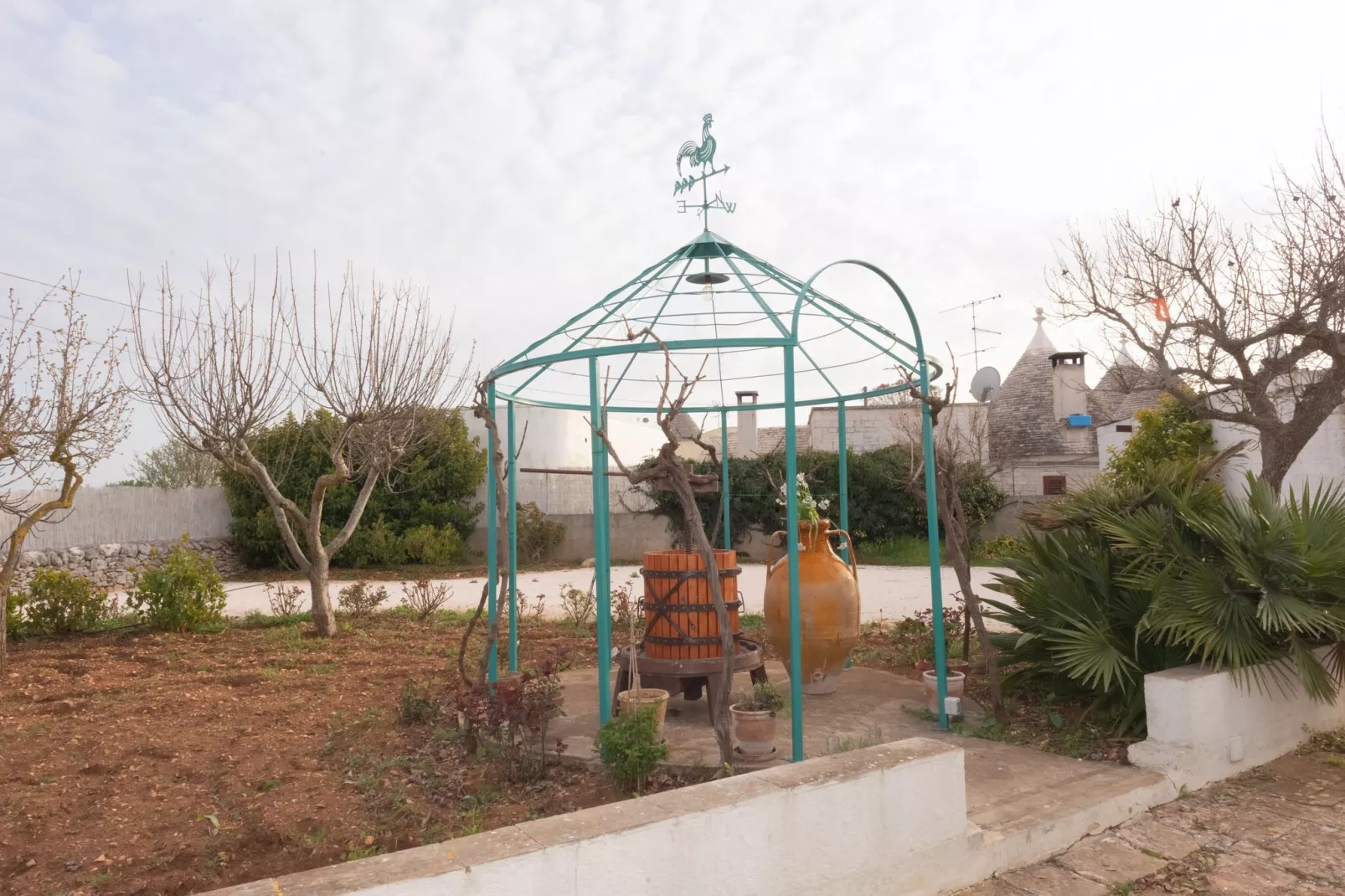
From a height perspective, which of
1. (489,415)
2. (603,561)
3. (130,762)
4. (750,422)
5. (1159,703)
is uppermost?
(750,422)

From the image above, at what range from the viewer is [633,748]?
3941 mm

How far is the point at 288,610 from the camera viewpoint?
34.9ft

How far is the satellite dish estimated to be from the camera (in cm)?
2778

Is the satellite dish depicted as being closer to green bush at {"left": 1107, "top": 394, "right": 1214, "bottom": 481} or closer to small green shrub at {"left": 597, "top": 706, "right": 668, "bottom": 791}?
green bush at {"left": 1107, "top": 394, "right": 1214, "bottom": 481}

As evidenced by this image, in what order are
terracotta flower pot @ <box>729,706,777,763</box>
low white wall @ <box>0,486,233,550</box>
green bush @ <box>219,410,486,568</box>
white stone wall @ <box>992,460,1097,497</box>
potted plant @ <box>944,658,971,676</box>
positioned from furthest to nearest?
white stone wall @ <box>992,460,1097,497</box>
green bush @ <box>219,410,486,568</box>
low white wall @ <box>0,486,233,550</box>
potted plant @ <box>944,658,971,676</box>
terracotta flower pot @ <box>729,706,777,763</box>

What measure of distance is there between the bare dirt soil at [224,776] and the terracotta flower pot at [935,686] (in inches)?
92.6

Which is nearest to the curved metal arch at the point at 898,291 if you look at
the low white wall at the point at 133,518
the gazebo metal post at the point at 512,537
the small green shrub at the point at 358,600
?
the gazebo metal post at the point at 512,537

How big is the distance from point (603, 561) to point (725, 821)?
2.10 m

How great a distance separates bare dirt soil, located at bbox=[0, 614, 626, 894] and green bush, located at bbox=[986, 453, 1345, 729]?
2872 mm

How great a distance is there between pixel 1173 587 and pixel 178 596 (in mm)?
9173

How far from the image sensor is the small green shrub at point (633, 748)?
394 cm

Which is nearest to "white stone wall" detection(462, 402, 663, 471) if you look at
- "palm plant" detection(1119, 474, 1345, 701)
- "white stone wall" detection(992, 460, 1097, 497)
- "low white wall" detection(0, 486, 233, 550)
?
"low white wall" detection(0, 486, 233, 550)

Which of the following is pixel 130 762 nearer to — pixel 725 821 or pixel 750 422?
pixel 725 821

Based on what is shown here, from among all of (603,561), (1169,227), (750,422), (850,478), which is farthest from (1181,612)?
(750,422)
